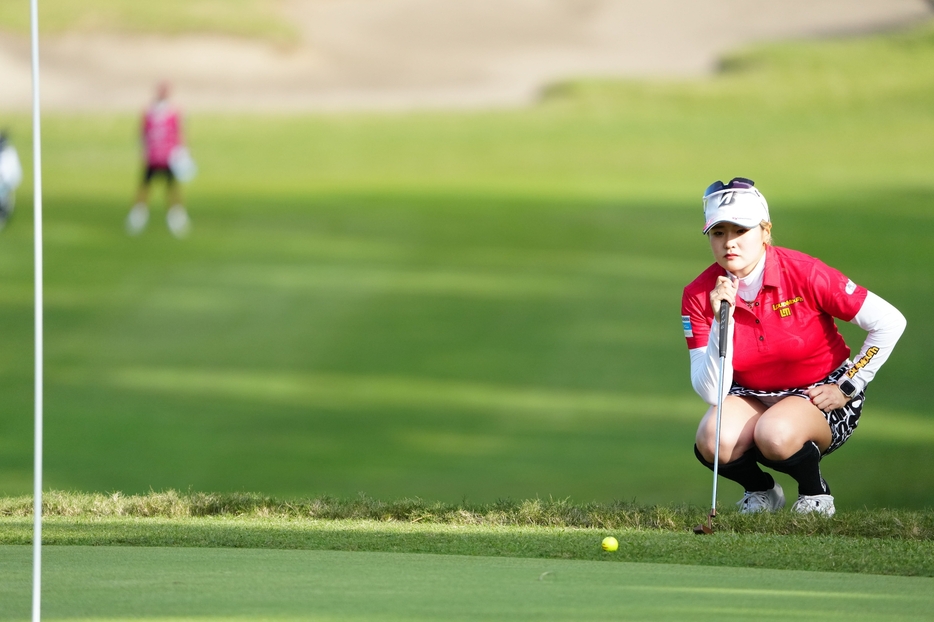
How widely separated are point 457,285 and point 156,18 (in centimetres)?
711

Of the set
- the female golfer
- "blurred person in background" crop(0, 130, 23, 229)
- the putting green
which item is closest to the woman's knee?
the female golfer

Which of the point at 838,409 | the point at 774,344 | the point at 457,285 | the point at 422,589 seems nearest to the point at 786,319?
the point at 774,344

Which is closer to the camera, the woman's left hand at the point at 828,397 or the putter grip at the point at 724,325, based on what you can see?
the putter grip at the point at 724,325

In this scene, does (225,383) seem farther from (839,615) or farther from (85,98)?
(85,98)

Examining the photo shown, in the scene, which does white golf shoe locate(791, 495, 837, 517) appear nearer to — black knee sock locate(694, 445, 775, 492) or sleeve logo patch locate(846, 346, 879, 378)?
black knee sock locate(694, 445, 775, 492)

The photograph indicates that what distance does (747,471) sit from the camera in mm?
3555

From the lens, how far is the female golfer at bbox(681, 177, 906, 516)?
3.29 metres

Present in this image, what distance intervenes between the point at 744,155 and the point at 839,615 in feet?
32.0

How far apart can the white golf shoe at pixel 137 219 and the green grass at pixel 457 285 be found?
0.44 feet

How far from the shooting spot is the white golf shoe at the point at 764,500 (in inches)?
141

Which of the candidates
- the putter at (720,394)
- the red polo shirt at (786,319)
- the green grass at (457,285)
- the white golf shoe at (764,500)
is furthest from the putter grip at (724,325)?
the green grass at (457,285)

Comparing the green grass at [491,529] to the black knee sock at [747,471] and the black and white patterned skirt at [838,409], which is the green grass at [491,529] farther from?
the black and white patterned skirt at [838,409]

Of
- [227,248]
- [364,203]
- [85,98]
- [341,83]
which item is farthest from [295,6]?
[227,248]

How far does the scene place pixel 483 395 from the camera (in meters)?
6.51
